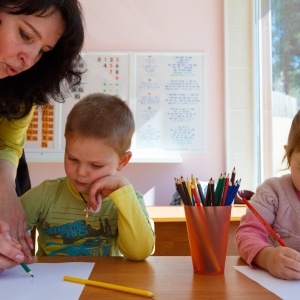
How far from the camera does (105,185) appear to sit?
99 centimetres

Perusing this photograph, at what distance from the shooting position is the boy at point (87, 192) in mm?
1015

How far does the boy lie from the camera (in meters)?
1.01

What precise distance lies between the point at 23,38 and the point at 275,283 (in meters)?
0.70

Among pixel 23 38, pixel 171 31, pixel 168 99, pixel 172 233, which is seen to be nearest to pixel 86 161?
pixel 23 38

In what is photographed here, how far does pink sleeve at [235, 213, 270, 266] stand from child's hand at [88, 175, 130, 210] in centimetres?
29

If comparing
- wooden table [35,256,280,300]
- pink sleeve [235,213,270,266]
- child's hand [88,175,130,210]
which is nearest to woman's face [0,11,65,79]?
child's hand [88,175,130,210]

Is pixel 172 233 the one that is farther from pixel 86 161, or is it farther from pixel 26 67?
pixel 26 67

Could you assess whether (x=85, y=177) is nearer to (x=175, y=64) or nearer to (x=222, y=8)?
(x=175, y=64)

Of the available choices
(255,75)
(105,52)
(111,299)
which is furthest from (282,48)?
(111,299)

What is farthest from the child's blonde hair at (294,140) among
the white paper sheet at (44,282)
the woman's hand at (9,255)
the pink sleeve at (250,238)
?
the woman's hand at (9,255)

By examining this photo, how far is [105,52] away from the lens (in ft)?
10.3

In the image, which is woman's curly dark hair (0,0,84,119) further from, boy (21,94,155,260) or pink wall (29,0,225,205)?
pink wall (29,0,225,205)

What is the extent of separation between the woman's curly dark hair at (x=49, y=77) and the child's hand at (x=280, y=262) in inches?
27.1

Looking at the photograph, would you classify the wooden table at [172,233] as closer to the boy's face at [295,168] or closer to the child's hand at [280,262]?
the boy's face at [295,168]
